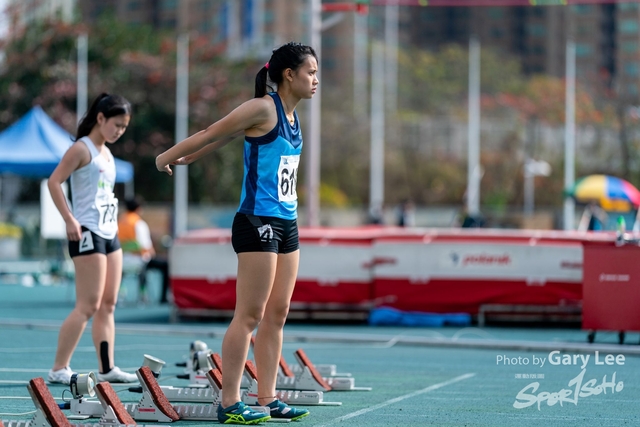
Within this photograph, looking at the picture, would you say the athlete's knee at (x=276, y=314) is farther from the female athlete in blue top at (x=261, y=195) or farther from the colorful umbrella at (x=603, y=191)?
the colorful umbrella at (x=603, y=191)

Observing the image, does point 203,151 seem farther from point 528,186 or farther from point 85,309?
point 528,186

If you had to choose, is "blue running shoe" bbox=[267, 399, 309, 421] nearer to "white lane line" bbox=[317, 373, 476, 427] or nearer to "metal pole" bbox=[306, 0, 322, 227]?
"white lane line" bbox=[317, 373, 476, 427]

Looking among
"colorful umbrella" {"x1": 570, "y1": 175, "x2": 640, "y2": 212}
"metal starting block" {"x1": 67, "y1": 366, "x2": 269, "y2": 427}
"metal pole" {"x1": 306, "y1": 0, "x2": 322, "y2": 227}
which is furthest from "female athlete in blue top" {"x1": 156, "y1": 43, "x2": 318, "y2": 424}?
"colorful umbrella" {"x1": 570, "y1": 175, "x2": 640, "y2": 212}

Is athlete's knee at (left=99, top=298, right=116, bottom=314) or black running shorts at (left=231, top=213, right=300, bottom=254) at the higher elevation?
black running shorts at (left=231, top=213, right=300, bottom=254)

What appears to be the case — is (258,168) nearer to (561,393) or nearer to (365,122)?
(561,393)

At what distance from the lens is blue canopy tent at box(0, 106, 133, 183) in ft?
72.7

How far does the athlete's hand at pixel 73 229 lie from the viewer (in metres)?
8.37

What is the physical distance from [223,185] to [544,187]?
16410mm

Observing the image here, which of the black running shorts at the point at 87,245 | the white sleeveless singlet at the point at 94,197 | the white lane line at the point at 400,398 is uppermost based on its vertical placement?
the white sleeveless singlet at the point at 94,197

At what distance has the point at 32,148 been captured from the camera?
2259 cm

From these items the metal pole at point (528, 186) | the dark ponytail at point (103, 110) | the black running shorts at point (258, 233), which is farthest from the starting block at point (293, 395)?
the metal pole at point (528, 186)

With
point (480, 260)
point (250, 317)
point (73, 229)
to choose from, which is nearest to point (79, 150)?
point (73, 229)

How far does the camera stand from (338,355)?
38.1 ft

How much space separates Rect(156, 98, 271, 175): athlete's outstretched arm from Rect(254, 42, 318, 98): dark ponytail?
0.23 m
